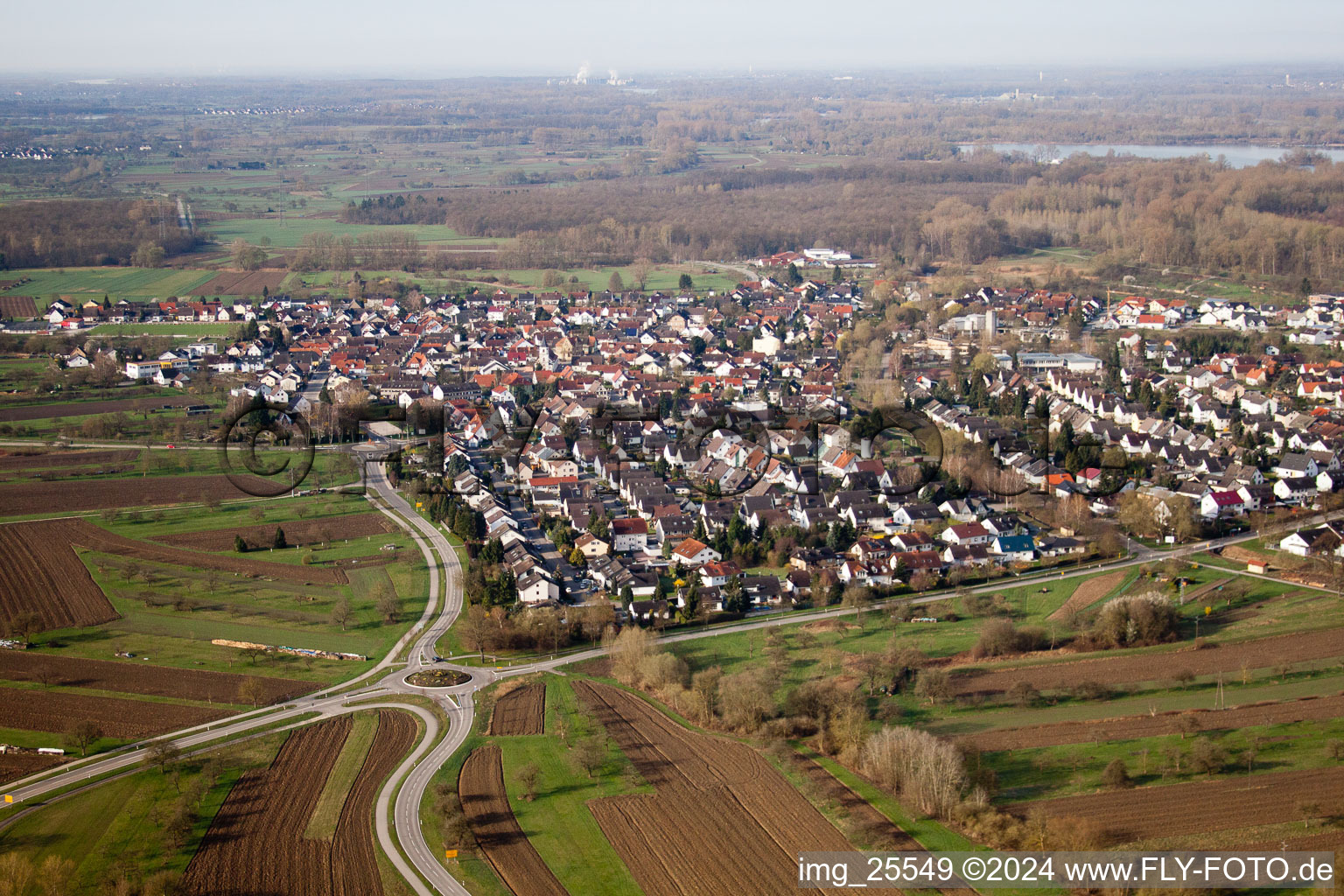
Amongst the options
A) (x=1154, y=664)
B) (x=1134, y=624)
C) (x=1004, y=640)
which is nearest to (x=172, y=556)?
(x=1004, y=640)

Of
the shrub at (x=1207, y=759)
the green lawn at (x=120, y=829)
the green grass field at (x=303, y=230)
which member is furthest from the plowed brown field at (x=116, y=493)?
the green grass field at (x=303, y=230)

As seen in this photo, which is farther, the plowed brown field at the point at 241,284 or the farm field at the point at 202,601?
the plowed brown field at the point at 241,284

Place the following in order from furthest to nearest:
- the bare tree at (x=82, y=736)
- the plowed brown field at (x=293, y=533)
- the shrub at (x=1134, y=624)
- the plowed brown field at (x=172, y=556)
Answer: the plowed brown field at (x=293, y=533) < the plowed brown field at (x=172, y=556) < the shrub at (x=1134, y=624) < the bare tree at (x=82, y=736)

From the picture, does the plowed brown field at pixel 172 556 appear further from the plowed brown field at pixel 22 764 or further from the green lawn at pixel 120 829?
the green lawn at pixel 120 829

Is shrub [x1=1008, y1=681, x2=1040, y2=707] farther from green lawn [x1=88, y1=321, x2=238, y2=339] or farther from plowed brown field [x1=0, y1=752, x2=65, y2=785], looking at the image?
green lawn [x1=88, y1=321, x2=238, y2=339]

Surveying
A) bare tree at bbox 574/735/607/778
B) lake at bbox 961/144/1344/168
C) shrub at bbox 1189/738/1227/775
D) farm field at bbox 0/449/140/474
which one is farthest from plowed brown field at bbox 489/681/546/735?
lake at bbox 961/144/1344/168

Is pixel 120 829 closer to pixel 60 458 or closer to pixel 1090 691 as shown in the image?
pixel 1090 691
